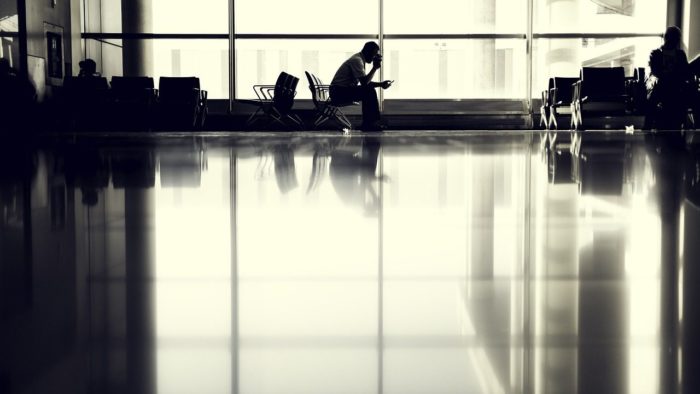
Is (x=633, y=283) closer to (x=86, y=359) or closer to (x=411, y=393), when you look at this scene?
(x=411, y=393)

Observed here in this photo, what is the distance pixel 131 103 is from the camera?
38.5 ft

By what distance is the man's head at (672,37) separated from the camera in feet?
30.4

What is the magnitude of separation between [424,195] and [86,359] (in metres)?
1.71

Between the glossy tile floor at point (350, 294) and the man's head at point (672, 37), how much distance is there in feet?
25.4

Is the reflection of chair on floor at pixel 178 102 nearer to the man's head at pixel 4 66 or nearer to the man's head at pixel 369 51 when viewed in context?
the man's head at pixel 4 66

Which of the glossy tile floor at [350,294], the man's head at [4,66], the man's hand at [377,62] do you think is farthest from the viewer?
the man's head at [4,66]

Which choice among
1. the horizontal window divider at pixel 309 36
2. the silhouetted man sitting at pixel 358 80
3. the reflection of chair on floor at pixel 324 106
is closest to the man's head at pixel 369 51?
the silhouetted man sitting at pixel 358 80

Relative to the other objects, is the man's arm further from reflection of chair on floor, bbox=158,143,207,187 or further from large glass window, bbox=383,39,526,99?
reflection of chair on floor, bbox=158,143,207,187

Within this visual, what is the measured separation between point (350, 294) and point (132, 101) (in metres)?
11.2

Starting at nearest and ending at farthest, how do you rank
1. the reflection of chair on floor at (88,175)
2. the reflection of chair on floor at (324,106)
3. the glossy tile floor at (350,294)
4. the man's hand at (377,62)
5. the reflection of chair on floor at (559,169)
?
the glossy tile floor at (350,294) → the reflection of chair on floor at (88,175) → the reflection of chair on floor at (559,169) → the man's hand at (377,62) → the reflection of chair on floor at (324,106)

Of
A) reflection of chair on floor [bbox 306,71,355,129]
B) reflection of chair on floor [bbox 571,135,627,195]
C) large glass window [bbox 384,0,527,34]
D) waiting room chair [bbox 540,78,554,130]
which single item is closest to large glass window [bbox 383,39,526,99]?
large glass window [bbox 384,0,527,34]

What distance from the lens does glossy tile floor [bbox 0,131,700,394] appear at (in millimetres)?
696

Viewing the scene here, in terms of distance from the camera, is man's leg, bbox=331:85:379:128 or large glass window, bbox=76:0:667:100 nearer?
man's leg, bbox=331:85:379:128

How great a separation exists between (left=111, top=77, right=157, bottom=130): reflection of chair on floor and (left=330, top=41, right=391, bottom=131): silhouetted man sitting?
122 inches
